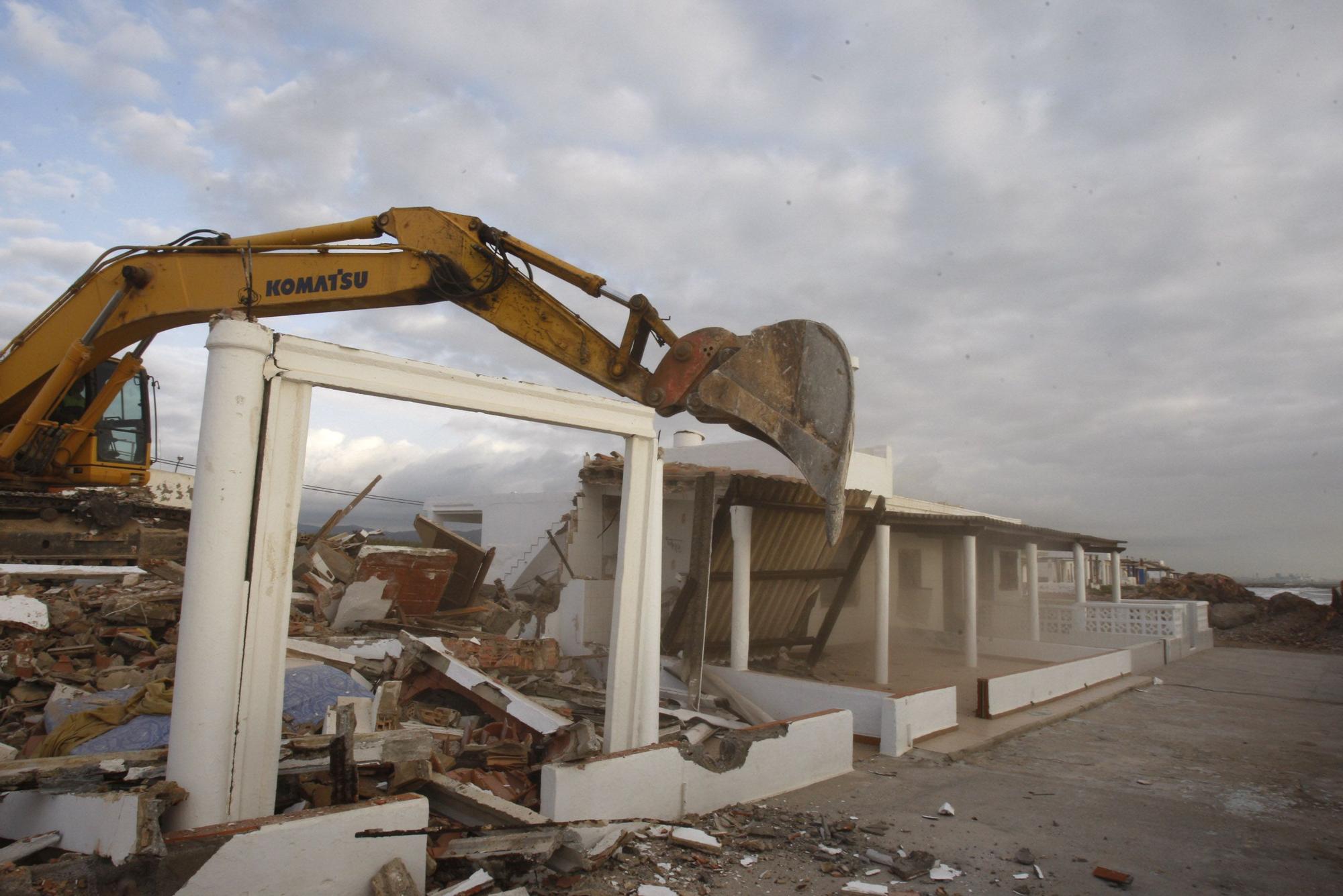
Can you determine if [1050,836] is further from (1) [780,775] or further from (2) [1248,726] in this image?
(2) [1248,726]

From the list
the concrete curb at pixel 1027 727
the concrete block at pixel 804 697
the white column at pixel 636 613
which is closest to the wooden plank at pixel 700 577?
the concrete block at pixel 804 697

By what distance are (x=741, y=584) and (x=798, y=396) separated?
5.21 metres

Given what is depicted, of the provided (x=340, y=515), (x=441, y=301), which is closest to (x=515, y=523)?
(x=340, y=515)

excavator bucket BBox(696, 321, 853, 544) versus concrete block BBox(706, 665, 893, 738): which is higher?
excavator bucket BBox(696, 321, 853, 544)

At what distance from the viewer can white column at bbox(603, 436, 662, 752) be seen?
564 cm

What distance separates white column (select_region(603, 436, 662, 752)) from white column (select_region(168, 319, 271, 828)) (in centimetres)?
252

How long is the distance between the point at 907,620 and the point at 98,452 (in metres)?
16.0

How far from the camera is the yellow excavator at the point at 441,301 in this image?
16.9 ft

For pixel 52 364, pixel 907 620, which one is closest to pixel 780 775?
pixel 52 364

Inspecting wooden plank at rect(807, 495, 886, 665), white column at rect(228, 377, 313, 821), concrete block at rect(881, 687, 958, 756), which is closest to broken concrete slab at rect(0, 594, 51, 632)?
white column at rect(228, 377, 313, 821)

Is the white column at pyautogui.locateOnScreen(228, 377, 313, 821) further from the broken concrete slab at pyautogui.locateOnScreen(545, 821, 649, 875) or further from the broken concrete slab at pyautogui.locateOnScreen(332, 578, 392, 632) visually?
the broken concrete slab at pyautogui.locateOnScreen(332, 578, 392, 632)

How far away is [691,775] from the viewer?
18.1 ft

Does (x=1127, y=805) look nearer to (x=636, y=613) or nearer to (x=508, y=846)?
(x=636, y=613)

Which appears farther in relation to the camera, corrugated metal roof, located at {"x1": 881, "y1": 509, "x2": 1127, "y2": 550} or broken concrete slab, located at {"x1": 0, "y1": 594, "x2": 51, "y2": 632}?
corrugated metal roof, located at {"x1": 881, "y1": 509, "x2": 1127, "y2": 550}
